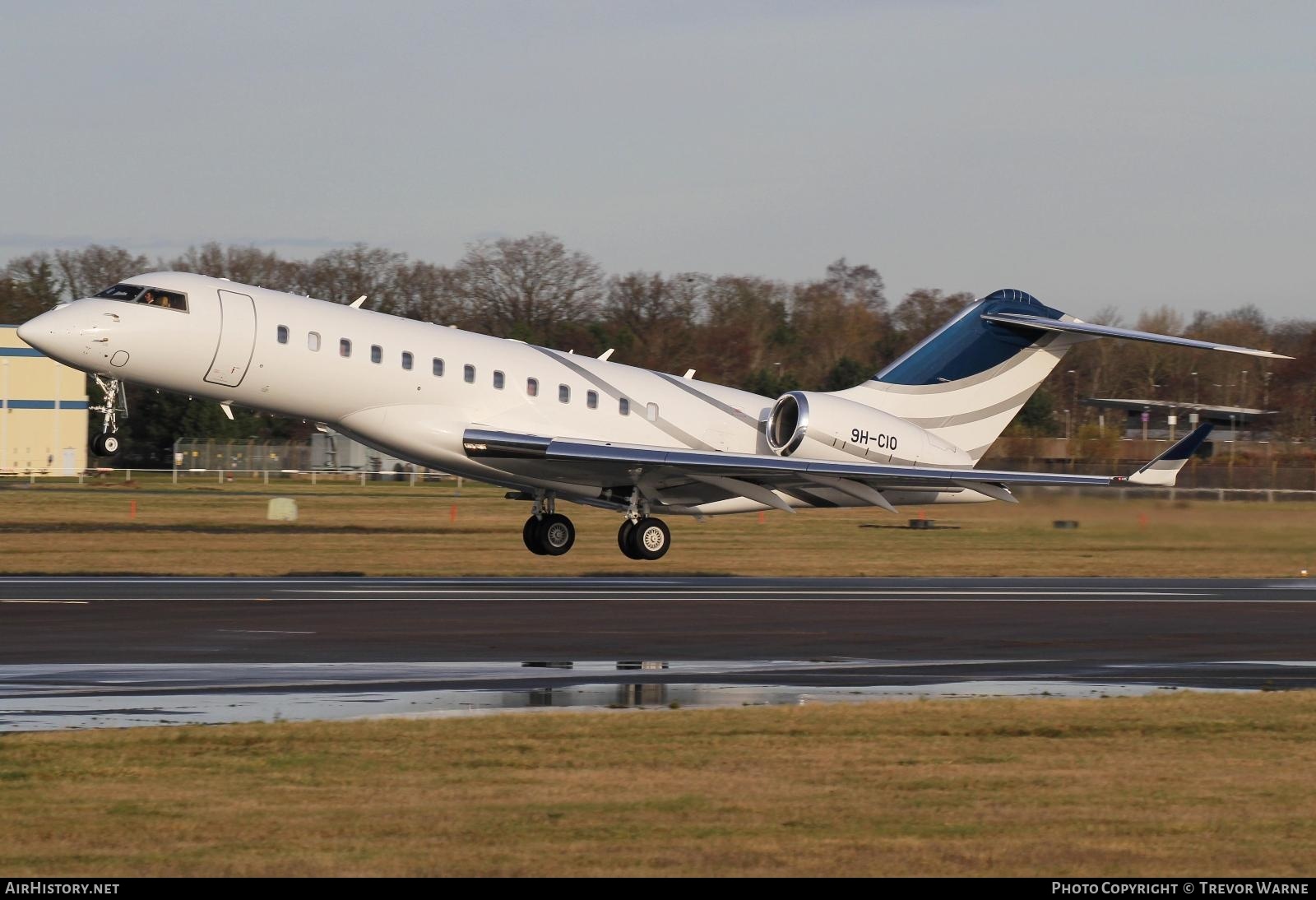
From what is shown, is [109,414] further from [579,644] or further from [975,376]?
[975,376]

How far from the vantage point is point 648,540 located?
27.0 metres

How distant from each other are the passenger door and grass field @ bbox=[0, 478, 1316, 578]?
4.17 m

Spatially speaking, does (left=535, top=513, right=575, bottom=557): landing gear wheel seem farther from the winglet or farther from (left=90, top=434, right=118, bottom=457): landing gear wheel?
the winglet

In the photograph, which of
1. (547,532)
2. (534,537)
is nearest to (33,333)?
(534,537)

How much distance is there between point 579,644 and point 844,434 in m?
12.2

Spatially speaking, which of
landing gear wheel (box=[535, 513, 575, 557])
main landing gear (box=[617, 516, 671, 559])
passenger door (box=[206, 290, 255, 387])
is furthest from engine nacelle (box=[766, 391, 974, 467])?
passenger door (box=[206, 290, 255, 387])

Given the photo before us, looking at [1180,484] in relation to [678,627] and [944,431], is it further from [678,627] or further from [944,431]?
[678,627]

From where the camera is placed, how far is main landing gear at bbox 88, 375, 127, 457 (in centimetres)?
2268

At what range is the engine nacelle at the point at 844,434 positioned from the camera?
88.4 feet

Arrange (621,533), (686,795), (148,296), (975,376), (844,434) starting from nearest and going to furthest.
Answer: (686,795)
(148,296)
(844,434)
(621,533)
(975,376)

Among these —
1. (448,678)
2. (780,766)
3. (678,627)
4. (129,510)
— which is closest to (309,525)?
(129,510)

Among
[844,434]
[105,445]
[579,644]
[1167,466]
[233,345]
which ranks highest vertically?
[233,345]

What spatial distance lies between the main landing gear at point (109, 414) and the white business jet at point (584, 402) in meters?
0.04

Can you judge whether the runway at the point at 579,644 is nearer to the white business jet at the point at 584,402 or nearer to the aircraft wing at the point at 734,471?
the aircraft wing at the point at 734,471
